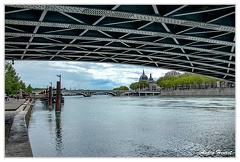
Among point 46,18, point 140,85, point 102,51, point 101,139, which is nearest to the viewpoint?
point 46,18

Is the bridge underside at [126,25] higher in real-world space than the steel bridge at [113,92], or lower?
higher

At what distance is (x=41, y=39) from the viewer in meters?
17.6

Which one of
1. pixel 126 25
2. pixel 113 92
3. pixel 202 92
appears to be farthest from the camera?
pixel 113 92

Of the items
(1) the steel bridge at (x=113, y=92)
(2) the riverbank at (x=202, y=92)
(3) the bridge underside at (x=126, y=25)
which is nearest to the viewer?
(3) the bridge underside at (x=126, y=25)

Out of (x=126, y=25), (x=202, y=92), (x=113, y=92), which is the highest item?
(x=126, y=25)

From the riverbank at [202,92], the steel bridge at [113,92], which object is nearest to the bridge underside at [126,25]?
the riverbank at [202,92]

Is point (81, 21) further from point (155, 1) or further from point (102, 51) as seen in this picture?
point (102, 51)

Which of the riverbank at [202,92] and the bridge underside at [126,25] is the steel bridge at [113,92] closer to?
the riverbank at [202,92]

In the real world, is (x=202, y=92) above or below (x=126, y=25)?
below

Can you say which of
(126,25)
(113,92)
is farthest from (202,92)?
(126,25)

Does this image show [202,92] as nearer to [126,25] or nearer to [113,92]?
[113,92]

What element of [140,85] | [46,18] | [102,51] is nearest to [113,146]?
[46,18]

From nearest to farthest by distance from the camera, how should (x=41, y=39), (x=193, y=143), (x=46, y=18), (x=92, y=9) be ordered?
(x=92, y=9) → (x=46, y=18) → (x=193, y=143) → (x=41, y=39)

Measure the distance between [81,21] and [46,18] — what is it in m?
1.55
